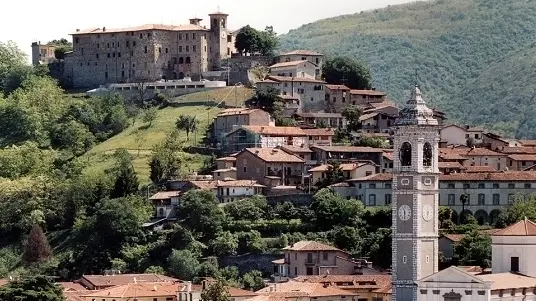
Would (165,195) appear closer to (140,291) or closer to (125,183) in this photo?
(125,183)

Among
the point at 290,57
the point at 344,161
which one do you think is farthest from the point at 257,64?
the point at 344,161

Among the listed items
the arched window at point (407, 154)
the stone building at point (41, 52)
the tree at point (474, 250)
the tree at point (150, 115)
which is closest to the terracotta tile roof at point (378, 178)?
the tree at point (474, 250)

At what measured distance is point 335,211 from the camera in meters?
106

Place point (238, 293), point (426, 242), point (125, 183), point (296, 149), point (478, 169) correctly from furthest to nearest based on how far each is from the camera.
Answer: point (296, 149)
point (125, 183)
point (478, 169)
point (238, 293)
point (426, 242)

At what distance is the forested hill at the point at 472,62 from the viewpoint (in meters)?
A: 170

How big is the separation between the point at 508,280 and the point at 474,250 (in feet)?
53.3

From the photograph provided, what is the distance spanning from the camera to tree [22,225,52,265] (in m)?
112

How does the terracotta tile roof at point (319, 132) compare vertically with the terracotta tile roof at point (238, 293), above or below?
above

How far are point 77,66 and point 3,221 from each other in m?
24.6

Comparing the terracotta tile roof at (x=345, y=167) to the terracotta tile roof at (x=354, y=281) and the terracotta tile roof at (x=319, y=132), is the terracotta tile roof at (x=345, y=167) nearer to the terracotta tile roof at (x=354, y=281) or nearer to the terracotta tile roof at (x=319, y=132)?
the terracotta tile roof at (x=319, y=132)

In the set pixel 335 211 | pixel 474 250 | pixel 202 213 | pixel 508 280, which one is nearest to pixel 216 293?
pixel 474 250

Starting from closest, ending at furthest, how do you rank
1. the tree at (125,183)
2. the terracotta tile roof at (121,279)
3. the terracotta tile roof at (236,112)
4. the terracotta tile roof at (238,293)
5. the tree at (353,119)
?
the terracotta tile roof at (238,293) < the terracotta tile roof at (121,279) < the tree at (125,183) < the terracotta tile roof at (236,112) < the tree at (353,119)

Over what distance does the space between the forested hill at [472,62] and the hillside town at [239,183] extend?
112ft

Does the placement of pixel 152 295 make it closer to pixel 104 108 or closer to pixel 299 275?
pixel 299 275
